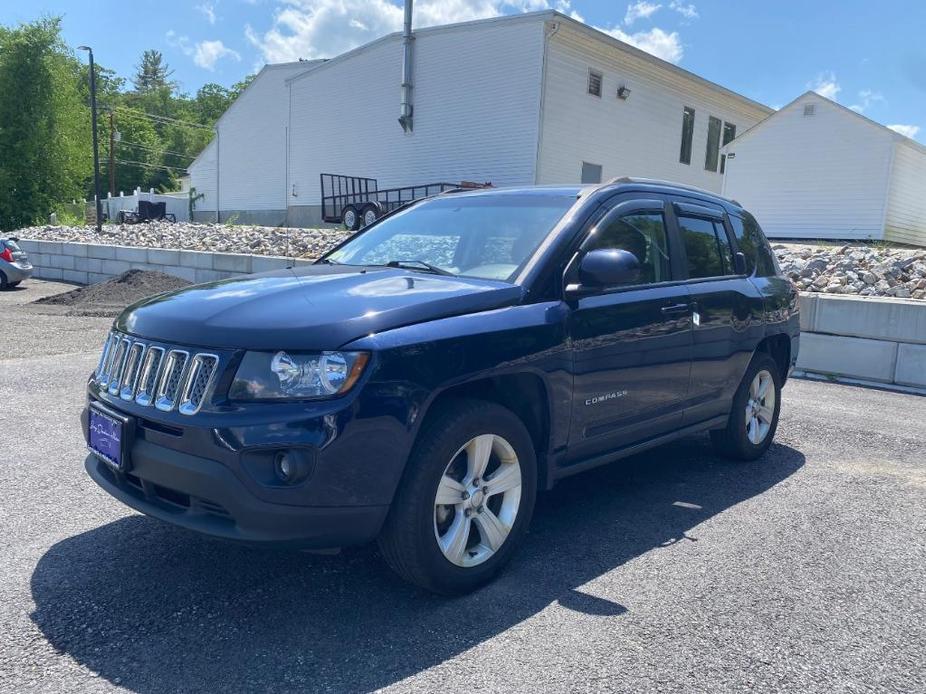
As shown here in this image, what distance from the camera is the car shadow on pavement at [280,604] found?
280cm

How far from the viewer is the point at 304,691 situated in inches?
105

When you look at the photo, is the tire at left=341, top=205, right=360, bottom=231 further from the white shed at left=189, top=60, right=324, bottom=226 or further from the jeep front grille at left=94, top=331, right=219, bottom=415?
the jeep front grille at left=94, top=331, right=219, bottom=415

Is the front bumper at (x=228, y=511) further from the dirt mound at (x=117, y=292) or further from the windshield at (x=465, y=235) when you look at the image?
the dirt mound at (x=117, y=292)

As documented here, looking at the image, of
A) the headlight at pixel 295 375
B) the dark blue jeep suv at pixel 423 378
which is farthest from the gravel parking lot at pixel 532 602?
the headlight at pixel 295 375

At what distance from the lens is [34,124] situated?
1640 inches

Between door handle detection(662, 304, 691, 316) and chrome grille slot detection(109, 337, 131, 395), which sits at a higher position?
door handle detection(662, 304, 691, 316)

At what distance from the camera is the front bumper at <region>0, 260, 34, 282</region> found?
685 inches

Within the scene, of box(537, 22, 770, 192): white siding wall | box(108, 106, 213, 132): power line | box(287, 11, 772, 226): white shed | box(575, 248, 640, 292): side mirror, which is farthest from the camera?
box(108, 106, 213, 132): power line

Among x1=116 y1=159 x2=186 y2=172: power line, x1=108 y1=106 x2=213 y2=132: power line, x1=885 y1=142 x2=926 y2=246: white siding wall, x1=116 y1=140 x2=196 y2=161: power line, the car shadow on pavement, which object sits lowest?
the car shadow on pavement

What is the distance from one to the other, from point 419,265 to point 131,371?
152 centimetres

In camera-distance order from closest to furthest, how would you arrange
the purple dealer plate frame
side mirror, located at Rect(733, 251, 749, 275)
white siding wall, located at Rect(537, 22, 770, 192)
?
the purple dealer plate frame, side mirror, located at Rect(733, 251, 749, 275), white siding wall, located at Rect(537, 22, 770, 192)

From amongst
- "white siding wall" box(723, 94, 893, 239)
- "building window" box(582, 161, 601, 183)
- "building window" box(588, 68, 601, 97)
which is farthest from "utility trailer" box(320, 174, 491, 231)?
"white siding wall" box(723, 94, 893, 239)

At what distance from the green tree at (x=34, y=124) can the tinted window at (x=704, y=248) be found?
146 ft

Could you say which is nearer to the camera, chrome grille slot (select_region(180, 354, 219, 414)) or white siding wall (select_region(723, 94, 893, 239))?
chrome grille slot (select_region(180, 354, 219, 414))
